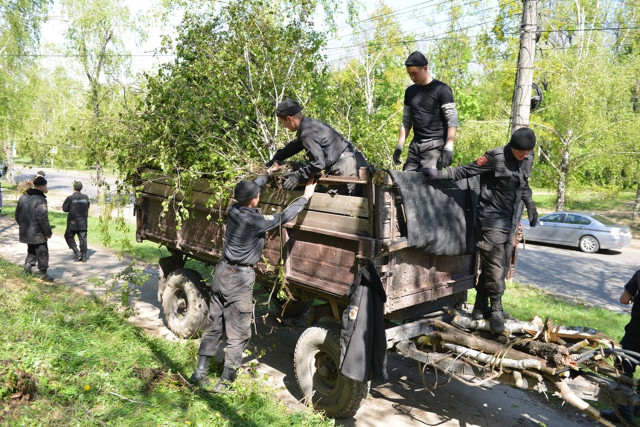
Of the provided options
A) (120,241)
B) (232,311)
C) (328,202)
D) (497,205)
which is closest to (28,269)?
(120,241)

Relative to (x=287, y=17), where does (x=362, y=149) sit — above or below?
below

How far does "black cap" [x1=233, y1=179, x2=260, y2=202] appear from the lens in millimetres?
4711

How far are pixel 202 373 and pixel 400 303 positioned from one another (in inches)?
82.5

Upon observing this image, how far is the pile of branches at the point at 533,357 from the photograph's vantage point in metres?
3.52

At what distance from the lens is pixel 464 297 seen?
17.5 ft

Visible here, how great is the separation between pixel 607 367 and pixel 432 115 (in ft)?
9.50

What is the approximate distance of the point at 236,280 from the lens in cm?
478

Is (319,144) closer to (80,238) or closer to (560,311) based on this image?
(560,311)

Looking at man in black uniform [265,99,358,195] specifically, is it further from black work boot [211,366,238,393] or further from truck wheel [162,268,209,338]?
truck wheel [162,268,209,338]

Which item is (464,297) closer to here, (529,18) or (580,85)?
(529,18)

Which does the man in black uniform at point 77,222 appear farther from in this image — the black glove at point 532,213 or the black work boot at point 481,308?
the black glove at point 532,213

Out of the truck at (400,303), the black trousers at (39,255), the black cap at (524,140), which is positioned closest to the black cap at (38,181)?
the black trousers at (39,255)

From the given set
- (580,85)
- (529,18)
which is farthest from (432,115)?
(580,85)

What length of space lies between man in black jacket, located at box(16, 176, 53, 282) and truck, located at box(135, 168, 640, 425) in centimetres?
433
